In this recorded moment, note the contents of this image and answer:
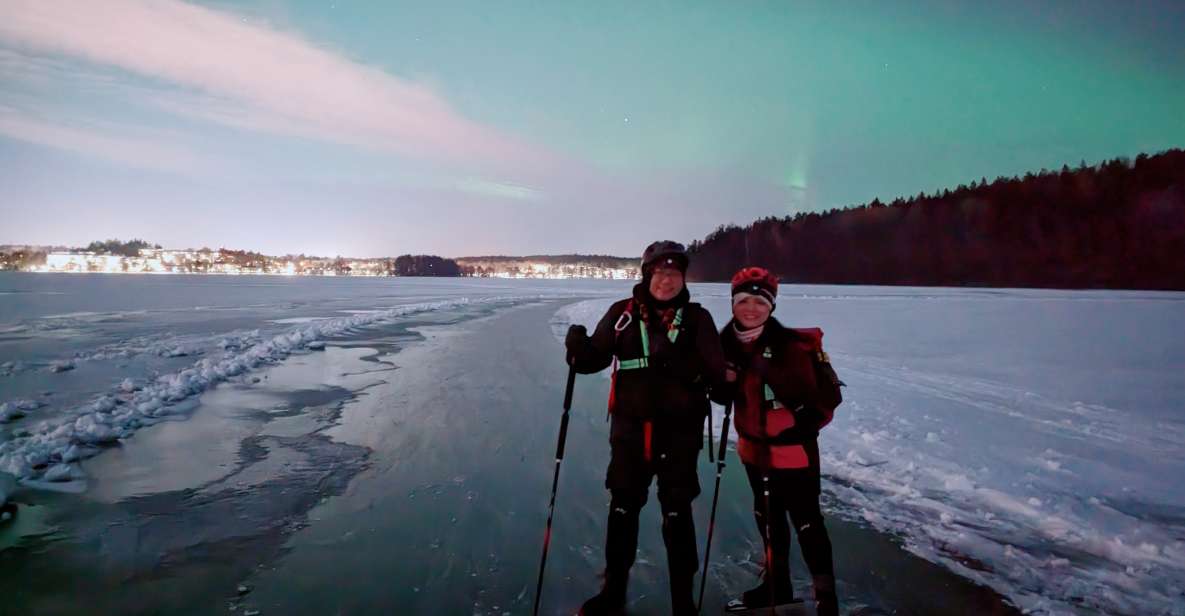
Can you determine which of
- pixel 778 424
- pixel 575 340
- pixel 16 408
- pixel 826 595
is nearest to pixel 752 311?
pixel 778 424

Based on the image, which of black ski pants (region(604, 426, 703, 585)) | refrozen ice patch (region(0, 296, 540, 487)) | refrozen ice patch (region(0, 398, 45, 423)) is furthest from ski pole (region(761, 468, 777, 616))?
refrozen ice patch (region(0, 398, 45, 423))

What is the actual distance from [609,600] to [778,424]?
1.38m

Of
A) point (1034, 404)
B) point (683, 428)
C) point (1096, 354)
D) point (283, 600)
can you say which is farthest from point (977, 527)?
point (1096, 354)

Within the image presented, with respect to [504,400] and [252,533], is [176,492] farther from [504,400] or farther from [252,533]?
[504,400]

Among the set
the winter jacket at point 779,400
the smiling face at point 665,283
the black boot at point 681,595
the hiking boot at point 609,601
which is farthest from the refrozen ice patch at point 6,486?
the winter jacket at point 779,400

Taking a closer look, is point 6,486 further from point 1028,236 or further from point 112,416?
point 1028,236

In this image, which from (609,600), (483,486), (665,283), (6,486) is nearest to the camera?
(665,283)

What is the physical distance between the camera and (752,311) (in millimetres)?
3113

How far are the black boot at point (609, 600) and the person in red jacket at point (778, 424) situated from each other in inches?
24.7

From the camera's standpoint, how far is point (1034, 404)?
881 cm

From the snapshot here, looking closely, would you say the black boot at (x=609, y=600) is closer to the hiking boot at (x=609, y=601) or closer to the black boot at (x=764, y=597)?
the hiking boot at (x=609, y=601)

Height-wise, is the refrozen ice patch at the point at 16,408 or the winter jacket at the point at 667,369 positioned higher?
the winter jacket at the point at 667,369

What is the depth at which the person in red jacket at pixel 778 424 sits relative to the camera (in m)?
2.95

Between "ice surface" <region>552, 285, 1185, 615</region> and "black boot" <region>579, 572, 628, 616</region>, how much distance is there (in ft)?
5.51
